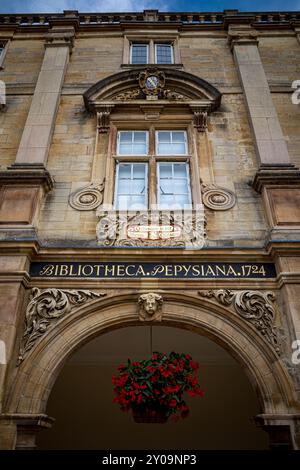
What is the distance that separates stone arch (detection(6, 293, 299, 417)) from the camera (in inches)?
213

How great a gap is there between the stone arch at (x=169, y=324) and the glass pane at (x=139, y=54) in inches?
314

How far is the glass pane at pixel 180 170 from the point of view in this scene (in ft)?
27.6

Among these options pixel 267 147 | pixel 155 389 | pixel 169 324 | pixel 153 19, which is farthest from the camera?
pixel 153 19

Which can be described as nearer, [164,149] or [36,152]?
[36,152]

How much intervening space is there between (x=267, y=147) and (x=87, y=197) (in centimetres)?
423

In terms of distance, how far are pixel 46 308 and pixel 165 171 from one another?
4163 millimetres

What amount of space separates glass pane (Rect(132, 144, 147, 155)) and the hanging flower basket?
16.7ft

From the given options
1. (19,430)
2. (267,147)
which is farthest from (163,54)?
(19,430)

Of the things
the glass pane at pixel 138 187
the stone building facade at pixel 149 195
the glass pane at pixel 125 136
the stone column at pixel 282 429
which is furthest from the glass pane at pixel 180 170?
the stone column at pixel 282 429

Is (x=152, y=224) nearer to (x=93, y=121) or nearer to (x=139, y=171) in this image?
(x=139, y=171)

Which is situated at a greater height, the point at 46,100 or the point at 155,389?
the point at 46,100

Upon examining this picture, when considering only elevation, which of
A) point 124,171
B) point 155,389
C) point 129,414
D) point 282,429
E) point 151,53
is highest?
point 151,53

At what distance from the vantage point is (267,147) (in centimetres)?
827

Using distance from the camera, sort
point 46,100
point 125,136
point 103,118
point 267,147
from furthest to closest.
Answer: point 46,100 → point 125,136 → point 103,118 → point 267,147
